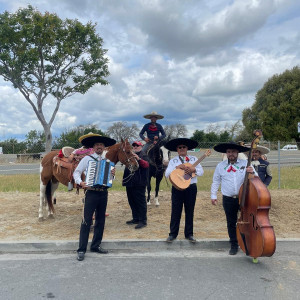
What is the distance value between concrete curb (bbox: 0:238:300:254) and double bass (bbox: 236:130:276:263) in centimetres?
85

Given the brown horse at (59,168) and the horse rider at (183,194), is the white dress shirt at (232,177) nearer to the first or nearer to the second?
the horse rider at (183,194)

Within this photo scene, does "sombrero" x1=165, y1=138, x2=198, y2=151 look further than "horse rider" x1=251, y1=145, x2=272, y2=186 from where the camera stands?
No

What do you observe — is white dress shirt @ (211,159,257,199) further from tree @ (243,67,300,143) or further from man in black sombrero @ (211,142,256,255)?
tree @ (243,67,300,143)

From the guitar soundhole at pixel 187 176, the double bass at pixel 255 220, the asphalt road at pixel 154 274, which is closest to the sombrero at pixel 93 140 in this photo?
the guitar soundhole at pixel 187 176

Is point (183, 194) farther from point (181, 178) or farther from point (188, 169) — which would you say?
point (188, 169)

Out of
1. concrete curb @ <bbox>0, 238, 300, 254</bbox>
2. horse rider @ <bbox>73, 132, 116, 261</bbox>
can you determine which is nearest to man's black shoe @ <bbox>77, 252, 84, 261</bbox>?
horse rider @ <bbox>73, 132, 116, 261</bbox>

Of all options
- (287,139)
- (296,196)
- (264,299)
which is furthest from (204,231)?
(287,139)

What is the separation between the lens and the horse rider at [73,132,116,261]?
4.86m

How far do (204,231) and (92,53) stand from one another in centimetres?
1411

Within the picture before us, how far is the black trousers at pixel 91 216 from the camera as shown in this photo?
4.87 m

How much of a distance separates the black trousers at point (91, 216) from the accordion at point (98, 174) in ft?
0.79

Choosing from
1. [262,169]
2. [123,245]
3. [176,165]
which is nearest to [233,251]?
[176,165]

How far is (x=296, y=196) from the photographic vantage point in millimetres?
9211

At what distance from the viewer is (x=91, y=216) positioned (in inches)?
194
